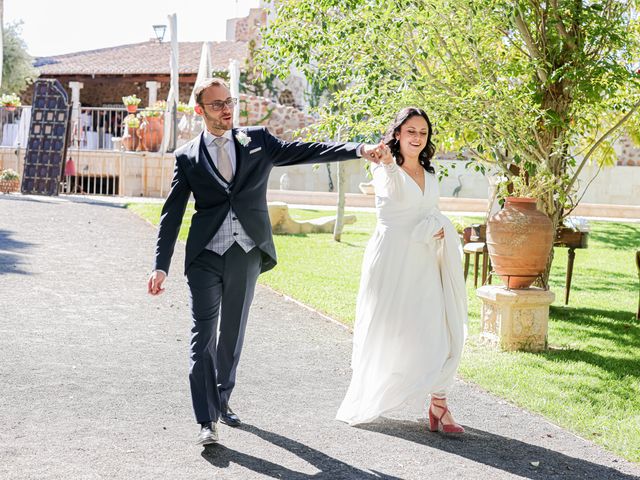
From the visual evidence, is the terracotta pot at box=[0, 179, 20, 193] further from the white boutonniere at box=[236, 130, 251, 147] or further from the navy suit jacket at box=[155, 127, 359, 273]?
the white boutonniere at box=[236, 130, 251, 147]

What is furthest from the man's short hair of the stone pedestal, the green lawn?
the stone pedestal

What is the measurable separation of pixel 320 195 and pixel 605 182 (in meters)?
8.64

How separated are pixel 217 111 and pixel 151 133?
62.4 feet

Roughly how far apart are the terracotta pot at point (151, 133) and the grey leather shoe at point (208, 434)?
19.3m

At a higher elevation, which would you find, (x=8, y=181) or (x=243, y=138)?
(x=243, y=138)

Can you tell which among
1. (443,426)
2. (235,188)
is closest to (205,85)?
(235,188)

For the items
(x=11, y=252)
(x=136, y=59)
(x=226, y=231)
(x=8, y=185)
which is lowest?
(x=11, y=252)

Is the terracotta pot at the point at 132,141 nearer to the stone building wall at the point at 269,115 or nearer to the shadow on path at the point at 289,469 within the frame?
the stone building wall at the point at 269,115

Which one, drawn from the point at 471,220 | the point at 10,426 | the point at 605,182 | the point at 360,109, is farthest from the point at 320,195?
the point at 10,426

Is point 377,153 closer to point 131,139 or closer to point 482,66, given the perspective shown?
point 482,66

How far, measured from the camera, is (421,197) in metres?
5.42

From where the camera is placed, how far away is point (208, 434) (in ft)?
15.7

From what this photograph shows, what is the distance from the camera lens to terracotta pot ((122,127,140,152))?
23.7 m

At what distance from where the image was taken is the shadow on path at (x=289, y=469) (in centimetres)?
444
